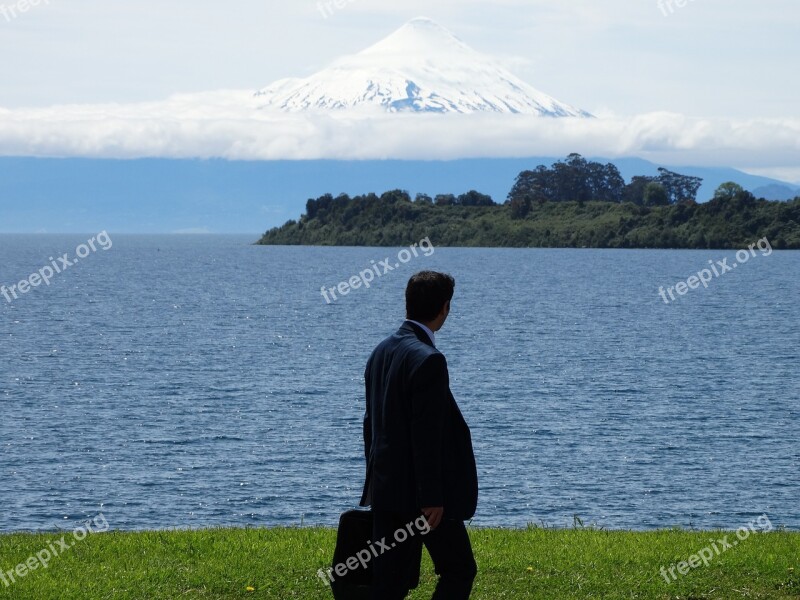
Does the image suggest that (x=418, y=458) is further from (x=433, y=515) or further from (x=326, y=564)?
(x=326, y=564)

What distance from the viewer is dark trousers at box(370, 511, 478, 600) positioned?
312 inches

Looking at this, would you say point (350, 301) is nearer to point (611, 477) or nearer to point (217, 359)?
point (217, 359)

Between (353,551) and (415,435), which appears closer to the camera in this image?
(415,435)

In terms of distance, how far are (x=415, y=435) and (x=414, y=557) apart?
95cm

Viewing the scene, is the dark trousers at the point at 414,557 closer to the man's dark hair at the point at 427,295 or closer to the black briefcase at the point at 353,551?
the black briefcase at the point at 353,551

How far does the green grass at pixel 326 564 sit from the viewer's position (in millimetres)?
10508

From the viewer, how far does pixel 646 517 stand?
2748cm

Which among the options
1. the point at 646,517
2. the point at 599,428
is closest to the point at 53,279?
the point at 599,428

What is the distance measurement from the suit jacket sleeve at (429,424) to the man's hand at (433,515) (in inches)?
1.1

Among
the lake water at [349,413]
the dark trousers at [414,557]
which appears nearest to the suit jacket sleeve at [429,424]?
the dark trousers at [414,557]

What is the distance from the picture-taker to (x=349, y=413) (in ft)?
144

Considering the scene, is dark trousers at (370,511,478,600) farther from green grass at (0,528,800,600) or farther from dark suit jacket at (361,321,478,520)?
green grass at (0,528,800,600)

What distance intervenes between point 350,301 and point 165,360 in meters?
57.7

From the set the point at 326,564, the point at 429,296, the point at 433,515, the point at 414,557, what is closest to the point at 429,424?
the point at 433,515
